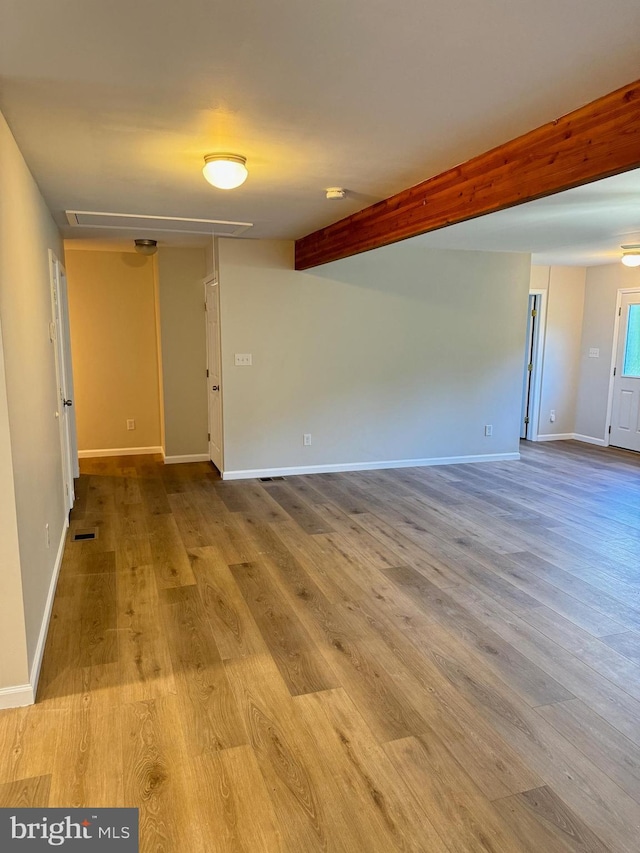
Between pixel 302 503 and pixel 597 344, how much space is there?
202 inches

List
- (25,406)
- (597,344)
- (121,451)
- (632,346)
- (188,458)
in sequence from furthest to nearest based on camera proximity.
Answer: (597,344) → (632,346) → (121,451) → (188,458) → (25,406)

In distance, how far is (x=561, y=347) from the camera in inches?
308

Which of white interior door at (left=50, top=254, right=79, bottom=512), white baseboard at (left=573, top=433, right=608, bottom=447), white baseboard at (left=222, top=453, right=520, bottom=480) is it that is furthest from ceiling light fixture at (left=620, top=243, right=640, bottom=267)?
white interior door at (left=50, top=254, right=79, bottom=512)

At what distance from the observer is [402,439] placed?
6.32 m

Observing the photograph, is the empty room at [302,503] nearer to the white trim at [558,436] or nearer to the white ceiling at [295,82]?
the white ceiling at [295,82]

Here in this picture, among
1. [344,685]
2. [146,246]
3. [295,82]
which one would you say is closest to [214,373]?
[146,246]

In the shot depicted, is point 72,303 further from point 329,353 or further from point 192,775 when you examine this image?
point 192,775

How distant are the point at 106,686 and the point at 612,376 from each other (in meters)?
7.21

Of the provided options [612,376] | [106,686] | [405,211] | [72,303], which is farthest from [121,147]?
[612,376]

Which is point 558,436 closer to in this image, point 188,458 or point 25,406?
point 188,458

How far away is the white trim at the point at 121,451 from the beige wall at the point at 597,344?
19.1ft

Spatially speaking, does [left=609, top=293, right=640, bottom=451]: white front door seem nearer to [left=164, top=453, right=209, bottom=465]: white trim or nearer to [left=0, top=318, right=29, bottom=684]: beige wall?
[left=164, top=453, right=209, bottom=465]: white trim

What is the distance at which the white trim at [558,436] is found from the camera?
8.00 metres

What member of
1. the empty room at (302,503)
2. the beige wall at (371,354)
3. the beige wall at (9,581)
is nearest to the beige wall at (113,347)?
the empty room at (302,503)
